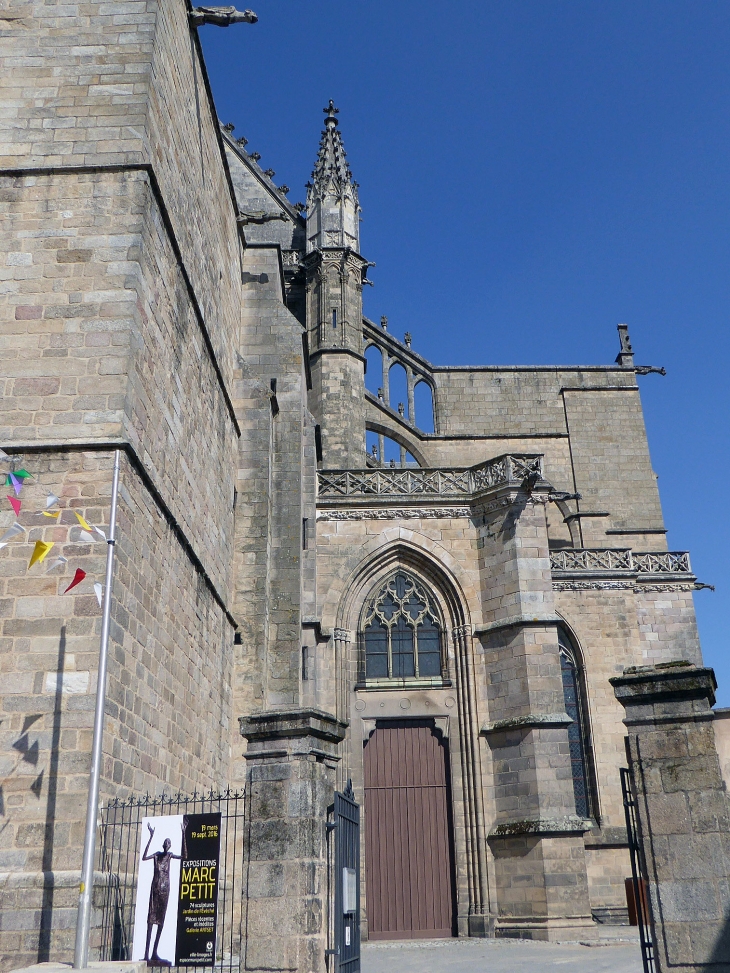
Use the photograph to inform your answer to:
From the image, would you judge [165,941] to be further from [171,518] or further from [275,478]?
[275,478]

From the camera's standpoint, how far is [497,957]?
10656 mm

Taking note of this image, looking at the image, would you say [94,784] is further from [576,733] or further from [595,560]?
[595,560]

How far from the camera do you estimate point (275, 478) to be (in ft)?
48.2

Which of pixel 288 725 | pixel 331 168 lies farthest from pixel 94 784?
pixel 331 168

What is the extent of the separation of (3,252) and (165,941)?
6.25m

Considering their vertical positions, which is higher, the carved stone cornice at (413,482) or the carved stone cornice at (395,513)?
the carved stone cornice at (413,482)

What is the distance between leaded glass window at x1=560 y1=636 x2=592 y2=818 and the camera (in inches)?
653

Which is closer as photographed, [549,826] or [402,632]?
[549,826]

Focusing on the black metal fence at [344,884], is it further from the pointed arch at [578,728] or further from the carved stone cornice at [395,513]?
the pointed arch at [578,728]

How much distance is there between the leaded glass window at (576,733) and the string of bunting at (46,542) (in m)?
10.8

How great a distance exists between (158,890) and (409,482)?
1001 cm

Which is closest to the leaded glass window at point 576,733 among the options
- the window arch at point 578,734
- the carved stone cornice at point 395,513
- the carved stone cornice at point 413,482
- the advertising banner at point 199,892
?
the window arch at point 578,734

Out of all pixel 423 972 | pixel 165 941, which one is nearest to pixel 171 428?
pixel 165 941

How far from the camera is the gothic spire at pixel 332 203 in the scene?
20.1 metres
